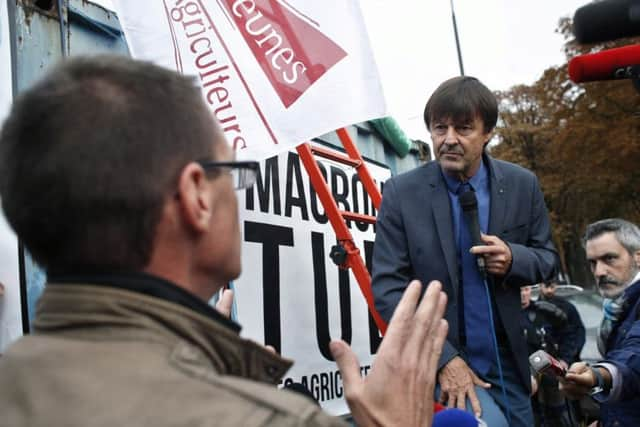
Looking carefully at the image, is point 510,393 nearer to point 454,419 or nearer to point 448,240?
point 448,240

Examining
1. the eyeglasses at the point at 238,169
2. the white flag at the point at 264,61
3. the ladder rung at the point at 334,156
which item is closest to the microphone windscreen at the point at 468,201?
the white flag at the point at 264,61

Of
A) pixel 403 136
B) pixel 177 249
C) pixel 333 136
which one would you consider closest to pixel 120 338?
pixel 177 249

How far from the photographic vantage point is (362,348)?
348 centimetres

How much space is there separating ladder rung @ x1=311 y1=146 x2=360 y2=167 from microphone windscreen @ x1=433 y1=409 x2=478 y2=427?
1.95 m

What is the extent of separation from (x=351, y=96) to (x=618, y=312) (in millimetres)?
1511

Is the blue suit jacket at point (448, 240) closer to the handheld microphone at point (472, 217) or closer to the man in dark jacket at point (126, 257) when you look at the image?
the handheld microphone at point (472, 217)

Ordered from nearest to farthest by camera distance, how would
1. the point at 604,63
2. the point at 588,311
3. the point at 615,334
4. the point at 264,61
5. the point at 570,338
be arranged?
the point at 604,63
the point at 264,61
the point at 615,334
the point at 570,338
the point at 588,311

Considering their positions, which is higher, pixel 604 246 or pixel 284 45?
pixel 284 45

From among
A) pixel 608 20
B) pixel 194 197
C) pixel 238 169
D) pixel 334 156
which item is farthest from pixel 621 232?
pixel 194 197

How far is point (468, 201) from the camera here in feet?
7.36

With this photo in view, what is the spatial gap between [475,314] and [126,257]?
1541 mm

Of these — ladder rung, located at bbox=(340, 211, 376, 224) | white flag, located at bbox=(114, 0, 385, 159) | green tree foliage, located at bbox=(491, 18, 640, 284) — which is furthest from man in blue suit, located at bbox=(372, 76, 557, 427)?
green tree foliage, located at bbox=(491, 18, 640, 284)

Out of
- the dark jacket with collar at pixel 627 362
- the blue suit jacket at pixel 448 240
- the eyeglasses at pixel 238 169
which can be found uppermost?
the eyeglasses at pixel 238 169

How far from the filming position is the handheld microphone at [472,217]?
2.16 metres
